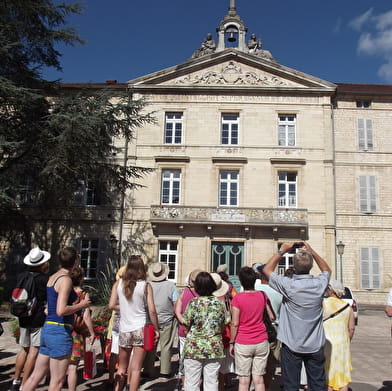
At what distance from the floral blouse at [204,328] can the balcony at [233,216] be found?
45.9ft

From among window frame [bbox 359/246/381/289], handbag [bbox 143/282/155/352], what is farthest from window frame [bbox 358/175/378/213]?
handbag [bbox 143/282/155/352]

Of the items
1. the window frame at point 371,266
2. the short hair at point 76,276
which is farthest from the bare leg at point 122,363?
the window frame at point 371,266

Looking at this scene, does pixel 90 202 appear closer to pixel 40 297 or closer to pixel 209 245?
pixel 209 245

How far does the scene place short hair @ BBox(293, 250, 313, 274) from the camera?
3.55 m

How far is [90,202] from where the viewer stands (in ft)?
63.8

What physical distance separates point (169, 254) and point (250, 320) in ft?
47.8

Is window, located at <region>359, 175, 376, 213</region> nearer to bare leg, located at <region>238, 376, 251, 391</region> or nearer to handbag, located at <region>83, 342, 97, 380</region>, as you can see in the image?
bare leg, located at <region>238, 376, 251, 391</region>

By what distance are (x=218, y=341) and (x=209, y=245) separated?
1438cm

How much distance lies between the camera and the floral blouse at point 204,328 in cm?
379

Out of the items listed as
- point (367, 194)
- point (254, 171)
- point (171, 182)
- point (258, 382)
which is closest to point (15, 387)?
point (258, 382)

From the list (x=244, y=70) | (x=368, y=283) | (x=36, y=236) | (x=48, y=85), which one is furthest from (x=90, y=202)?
(x=368, y=283)

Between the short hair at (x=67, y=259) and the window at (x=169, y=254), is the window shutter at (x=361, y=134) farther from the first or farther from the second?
the short hair at (x=67, y=259)

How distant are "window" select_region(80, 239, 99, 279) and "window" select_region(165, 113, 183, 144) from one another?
6533 mm

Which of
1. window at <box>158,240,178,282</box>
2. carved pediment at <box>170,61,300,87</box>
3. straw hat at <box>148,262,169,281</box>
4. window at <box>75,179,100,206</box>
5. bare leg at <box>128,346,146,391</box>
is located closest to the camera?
bare leg at <box>128,346,146,391</box>
